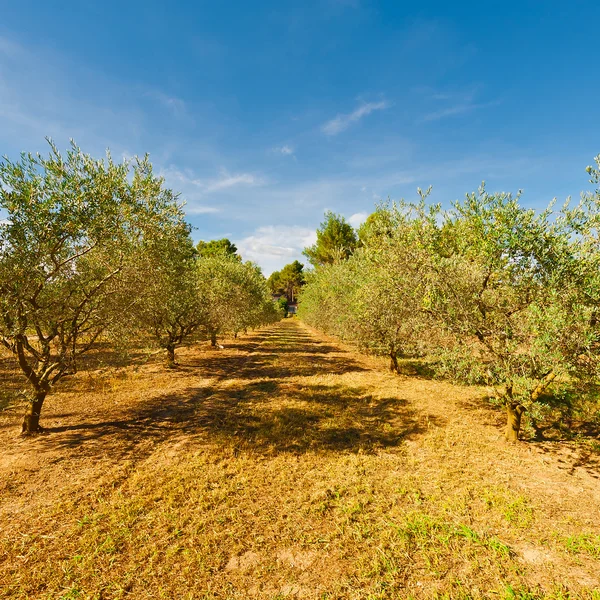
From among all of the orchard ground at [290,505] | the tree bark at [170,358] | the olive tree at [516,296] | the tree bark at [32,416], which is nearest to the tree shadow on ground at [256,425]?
the orchard ground at [290,505]

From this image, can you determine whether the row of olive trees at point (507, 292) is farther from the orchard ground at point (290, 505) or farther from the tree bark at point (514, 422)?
the orchard ground at point (290, 505)

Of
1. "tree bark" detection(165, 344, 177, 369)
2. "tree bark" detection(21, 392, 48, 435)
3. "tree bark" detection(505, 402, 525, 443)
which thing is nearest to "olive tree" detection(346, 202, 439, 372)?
"tree bark" detection(505, 402, 525, 443)

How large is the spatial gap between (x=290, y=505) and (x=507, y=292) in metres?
9.29

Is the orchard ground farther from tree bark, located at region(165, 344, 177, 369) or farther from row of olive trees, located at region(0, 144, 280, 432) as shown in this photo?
tree bark, located at region(165, 344, 177, 369)

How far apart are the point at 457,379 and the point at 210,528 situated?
9.26 metres

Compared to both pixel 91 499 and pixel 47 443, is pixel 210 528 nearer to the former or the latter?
pixel 91 499

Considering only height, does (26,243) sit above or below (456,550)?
above

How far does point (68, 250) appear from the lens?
994cm

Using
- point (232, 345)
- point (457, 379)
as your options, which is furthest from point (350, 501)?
point (232, 345)

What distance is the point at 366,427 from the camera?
12.3m

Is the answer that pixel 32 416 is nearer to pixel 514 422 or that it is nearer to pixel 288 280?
pixel 514 422

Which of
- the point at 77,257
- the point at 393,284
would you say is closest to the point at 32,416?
the point at 77,257

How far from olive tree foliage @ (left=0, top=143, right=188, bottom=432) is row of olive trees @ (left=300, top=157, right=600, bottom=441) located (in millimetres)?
10015

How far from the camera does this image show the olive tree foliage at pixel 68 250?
845 centimetres
